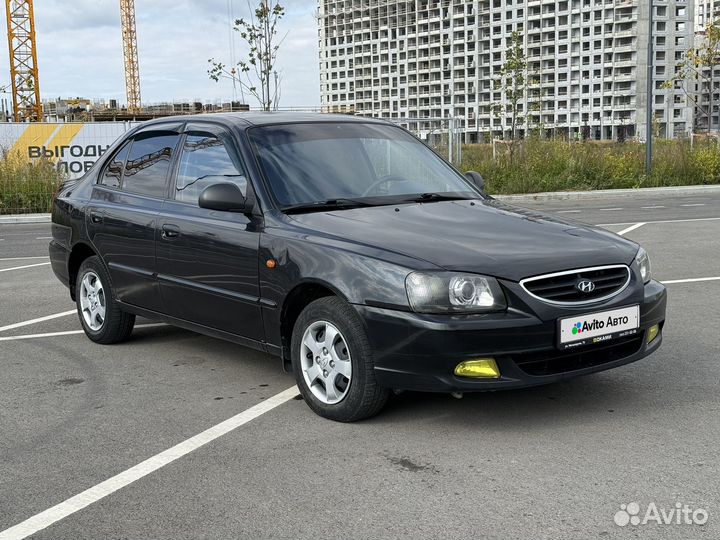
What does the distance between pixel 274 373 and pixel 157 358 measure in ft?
3.49

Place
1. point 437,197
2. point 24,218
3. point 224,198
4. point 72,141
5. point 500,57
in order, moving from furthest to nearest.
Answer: point 500,57 < point 72,141 < point 24,218 < point 437,197 < point 224,198

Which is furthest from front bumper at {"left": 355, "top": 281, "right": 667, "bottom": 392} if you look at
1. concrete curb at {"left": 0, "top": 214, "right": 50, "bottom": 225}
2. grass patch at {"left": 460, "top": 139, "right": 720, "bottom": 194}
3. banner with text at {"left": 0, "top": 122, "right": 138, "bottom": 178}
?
banner with text at {"left": 0, "top": 122, "right": 138, "bottom": 178}

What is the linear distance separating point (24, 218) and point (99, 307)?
15352 mm

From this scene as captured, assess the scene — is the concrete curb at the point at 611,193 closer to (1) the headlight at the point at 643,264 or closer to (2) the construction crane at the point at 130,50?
(1) the headlight at the point at 643,264

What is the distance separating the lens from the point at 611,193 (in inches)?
942

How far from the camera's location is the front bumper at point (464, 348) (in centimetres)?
439

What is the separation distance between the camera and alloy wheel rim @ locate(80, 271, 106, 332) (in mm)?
7012

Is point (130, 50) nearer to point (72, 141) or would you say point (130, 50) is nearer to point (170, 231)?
point (72, 141)

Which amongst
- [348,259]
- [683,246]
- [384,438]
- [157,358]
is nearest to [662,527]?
[384,438]

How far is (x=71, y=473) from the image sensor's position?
4.26 metres

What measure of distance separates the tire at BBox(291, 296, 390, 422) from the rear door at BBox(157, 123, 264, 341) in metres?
0.45

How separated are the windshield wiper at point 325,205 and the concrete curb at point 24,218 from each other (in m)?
17.3

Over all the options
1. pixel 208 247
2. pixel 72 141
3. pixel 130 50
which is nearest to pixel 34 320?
pixel 208 247

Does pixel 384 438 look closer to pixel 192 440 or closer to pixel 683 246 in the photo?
pixel 192 440
